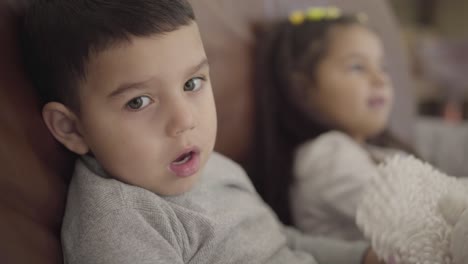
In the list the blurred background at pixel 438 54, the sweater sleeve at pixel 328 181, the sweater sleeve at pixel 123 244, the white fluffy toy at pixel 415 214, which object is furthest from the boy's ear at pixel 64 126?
the blurred background at pixel 438 54

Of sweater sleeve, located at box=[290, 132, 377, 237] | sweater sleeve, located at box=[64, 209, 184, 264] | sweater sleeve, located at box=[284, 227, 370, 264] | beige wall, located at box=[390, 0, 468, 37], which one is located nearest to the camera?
sweater sleeve, located at box=[64, 209, 184, 264]

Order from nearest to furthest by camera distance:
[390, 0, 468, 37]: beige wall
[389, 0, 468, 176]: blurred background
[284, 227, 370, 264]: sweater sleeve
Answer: [284, 227, 370, 264]: sweater sleeve < [389, 0, 468, 176]: blurred background < [390, 0, 468, 37]: beige wall

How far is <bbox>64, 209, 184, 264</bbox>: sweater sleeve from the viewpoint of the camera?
0.52 metres

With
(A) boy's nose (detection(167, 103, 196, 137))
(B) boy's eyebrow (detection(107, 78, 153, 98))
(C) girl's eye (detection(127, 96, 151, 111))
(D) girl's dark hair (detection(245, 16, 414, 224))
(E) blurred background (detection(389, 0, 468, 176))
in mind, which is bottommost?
(E) blurred background (detection(389, 0, 468, 176))

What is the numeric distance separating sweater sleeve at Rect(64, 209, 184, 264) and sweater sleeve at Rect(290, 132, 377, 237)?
1.46 ft

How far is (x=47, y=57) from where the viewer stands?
56cm

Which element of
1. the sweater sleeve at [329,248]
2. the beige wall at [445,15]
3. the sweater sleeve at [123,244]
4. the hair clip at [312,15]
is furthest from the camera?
the beige wall at [445,15]

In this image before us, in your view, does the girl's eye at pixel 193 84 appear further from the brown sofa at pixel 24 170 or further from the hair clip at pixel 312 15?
the hair clip at pixel 312 15

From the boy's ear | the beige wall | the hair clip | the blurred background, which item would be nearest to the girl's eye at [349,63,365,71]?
the hair clip

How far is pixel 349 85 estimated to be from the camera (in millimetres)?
984

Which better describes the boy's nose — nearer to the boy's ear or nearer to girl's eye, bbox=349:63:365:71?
the boy's ear

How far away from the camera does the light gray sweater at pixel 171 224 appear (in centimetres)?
54

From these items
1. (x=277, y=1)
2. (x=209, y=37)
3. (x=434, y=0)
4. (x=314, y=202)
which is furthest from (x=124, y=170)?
(x=434, y=0)

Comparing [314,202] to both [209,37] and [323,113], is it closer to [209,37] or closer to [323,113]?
[323,113]
